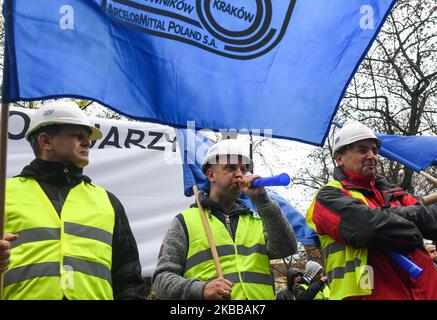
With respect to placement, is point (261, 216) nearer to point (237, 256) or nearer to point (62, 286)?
point (237, 256)

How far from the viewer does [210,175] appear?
16.4ft

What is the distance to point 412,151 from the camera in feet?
21.9

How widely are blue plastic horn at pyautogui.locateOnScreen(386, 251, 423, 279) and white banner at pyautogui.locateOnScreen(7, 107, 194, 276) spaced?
128 inches

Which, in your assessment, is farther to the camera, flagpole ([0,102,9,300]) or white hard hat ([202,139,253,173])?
white hard hat ([202,139,253,173])

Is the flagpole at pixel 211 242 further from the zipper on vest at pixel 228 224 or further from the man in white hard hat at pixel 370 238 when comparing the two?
the man in white hard hat at pixel 370 238

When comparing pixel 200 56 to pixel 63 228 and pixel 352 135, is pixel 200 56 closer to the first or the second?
pixel 63 228

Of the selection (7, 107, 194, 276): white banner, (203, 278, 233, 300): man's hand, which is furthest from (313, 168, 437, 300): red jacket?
(7, 107, 194, 276): white banner

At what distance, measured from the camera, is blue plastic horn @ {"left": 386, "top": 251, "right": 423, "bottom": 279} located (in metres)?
4.36

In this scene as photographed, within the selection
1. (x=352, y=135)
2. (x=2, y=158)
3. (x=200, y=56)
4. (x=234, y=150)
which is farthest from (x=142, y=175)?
(x=2, y=158)

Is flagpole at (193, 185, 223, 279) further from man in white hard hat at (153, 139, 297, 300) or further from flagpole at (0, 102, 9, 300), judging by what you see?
flagpole at (0, 102, 9, 300)

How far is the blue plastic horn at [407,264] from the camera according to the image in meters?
4.36

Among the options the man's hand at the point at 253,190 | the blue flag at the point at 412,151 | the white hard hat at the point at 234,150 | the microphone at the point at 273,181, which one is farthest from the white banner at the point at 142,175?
the microphone at the point at 273,181

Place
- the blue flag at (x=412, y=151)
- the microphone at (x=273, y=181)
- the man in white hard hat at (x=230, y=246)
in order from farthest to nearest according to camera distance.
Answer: the blue flag at (x=412, y=151) → the man in white hard hat at (x=230, y=246) → the microphone at (x=273, y=181)
